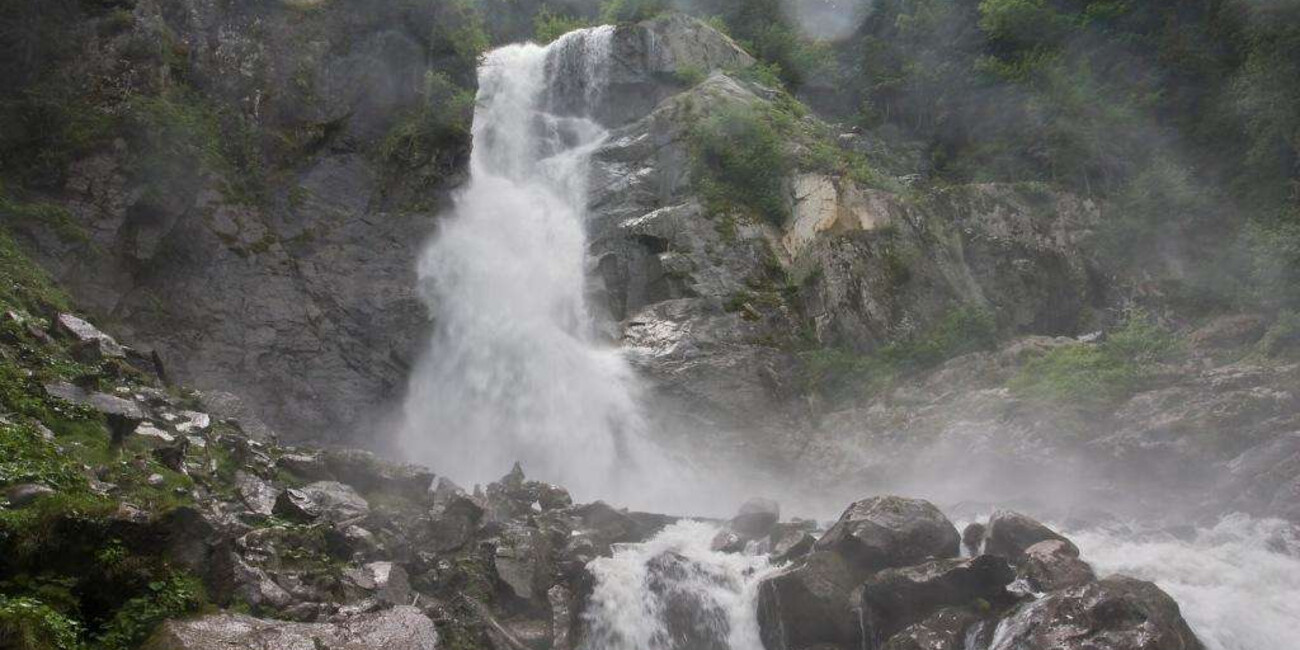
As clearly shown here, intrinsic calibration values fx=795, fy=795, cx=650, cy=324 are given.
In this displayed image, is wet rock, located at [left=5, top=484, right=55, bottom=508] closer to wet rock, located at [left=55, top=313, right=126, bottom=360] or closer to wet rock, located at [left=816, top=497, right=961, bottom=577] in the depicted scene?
wet rock, located at [left=55, top=313, right=126, bottom=360]

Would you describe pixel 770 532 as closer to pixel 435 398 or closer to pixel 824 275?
pixel 435 398

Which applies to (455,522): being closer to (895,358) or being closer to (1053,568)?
(1053,568)

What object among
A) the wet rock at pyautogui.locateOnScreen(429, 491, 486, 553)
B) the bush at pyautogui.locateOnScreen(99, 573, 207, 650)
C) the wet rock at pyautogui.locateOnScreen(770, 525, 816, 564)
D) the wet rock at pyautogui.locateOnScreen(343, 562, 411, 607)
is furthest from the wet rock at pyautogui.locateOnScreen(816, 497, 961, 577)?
the bush at pyautogui.locateOnScreen(99, 573, 207, 650)

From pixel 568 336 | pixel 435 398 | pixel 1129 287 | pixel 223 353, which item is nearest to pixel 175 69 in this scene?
pixel 223 353

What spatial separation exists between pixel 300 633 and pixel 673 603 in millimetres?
6283

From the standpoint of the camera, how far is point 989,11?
1177 inches

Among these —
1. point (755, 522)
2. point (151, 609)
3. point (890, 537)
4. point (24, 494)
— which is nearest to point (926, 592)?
point (890, 537)

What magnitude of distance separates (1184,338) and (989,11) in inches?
655

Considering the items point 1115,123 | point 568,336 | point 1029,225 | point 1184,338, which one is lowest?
point 1184,338

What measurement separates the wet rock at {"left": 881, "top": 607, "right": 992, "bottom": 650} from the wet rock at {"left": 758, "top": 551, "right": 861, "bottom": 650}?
0.83 meters

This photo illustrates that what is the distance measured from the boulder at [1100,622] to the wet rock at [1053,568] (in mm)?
795

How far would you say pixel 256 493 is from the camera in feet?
34.7

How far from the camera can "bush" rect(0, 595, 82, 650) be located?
5297 mm

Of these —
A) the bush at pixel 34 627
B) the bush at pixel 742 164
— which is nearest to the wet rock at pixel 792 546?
the bush at pixel 34 627
